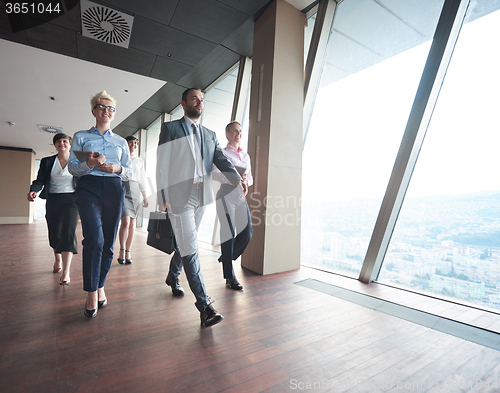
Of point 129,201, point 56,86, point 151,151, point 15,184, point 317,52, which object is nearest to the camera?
point 317,52

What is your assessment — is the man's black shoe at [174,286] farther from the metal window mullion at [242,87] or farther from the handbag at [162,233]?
the metal window mullion at [242,87]

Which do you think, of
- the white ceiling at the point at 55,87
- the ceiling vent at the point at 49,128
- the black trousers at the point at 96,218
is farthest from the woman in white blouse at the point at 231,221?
the ceiling vent at the point at 49,128

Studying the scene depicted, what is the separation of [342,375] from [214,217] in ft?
14.3

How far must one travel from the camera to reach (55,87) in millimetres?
5570

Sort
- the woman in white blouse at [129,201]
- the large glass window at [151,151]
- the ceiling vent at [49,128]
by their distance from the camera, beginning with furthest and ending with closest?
the large glass window at [151,151] < the ceiling vent at [49,128] < the woman in white blouse at [129,201]

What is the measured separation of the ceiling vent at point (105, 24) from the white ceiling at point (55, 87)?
933 millimetres

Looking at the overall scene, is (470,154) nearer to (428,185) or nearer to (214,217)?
(428,185)

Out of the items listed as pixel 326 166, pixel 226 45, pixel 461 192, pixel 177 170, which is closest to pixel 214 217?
pixel 326 166

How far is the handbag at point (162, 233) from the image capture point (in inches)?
80.5

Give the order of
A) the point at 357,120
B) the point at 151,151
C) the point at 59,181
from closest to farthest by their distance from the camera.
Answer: the point at 59,181 → the point at 357,120 → the point at 151,151

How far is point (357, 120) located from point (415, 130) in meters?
0.72

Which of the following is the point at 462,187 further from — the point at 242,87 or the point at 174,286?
the point at 242,87

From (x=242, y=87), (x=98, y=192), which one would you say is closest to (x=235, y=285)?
(x=98, y=192)

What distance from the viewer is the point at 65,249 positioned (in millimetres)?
2695
